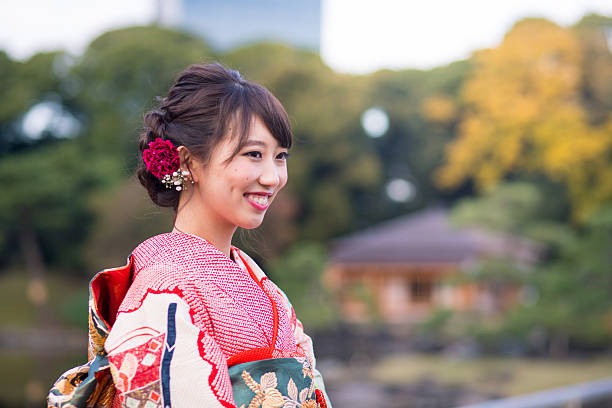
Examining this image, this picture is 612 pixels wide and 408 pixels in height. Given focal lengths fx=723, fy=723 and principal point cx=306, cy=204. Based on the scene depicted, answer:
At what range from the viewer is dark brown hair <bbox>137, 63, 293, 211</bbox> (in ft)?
4.14

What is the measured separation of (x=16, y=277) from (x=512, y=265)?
38.9ft

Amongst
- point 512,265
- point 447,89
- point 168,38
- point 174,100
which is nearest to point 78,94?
point 168,38

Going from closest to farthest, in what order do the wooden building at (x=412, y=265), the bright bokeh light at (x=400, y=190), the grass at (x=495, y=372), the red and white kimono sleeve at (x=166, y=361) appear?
1. the red and white kimono sleeve at (x=166, y=361)
2. the grass at (x=495, y=372)
3. the wooden building at (x=412, y=265)
4. the bright bokeh light at (x=400, y=190)

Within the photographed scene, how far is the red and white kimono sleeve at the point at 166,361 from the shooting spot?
1.10m

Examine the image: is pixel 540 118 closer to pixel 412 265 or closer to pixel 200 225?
pixel 412 265

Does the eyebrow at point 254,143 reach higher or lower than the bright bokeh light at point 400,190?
higher

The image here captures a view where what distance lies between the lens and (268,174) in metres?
1.28

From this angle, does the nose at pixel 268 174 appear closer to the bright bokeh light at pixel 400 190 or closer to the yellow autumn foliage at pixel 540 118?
the yellow autumn foliage at pixel 540 118

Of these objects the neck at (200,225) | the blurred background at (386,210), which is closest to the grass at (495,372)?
the blurred background at (386,210)

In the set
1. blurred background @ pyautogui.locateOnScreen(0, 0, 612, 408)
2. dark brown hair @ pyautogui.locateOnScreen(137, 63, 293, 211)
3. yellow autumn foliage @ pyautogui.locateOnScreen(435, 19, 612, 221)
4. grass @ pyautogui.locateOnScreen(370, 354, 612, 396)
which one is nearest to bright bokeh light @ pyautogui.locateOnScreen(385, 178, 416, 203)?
blurred background @ pyautogui.locateOnScreen(0, 0, 612, 408)

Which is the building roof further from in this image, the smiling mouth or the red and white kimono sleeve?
the red and white kimono sleeve

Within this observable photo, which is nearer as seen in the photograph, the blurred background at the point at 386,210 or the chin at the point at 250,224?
the chin at the point at 250,224

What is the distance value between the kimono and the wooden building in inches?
573

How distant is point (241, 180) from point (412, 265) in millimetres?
15912
